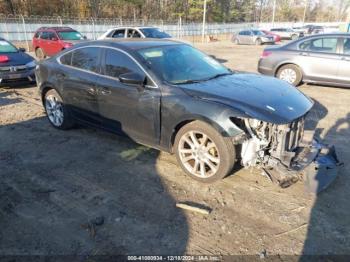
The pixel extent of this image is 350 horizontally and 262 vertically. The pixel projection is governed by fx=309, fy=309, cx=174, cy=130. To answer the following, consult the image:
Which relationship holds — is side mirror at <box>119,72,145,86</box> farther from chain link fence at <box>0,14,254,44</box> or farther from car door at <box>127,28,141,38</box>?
chain link fence at <box>0,14,254,44</box>

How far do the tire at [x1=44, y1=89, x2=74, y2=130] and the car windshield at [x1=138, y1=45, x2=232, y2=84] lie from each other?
2033mm

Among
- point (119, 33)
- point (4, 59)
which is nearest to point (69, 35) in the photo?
point (119, 33)

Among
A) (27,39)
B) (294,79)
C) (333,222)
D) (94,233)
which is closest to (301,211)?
(333,222)

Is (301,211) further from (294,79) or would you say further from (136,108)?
(294,79)

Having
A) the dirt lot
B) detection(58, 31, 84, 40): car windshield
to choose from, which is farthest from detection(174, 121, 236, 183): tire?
detection(58, 31, 84, 40): car windshield

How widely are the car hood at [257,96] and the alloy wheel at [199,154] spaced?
52 cm

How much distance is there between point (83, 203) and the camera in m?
3.52

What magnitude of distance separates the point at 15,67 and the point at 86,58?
18.6ft

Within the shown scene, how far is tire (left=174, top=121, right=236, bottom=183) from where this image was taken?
3613 mm

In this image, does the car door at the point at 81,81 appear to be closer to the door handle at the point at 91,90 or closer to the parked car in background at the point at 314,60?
the door handle at the point at 91,90

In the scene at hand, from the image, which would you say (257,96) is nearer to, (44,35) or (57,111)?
(57,111)

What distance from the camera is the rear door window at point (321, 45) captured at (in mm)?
8469

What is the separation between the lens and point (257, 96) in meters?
3.80

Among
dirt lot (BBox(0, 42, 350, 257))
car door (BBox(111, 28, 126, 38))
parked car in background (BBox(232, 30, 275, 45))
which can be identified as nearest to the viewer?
dirt lot (BBox(0, 42, 350, 257))
